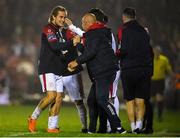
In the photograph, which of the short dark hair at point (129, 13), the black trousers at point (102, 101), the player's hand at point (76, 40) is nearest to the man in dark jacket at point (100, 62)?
the black trousers at point (102, 101)

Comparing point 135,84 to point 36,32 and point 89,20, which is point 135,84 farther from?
point 36,32

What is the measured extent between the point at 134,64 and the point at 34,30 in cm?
2032

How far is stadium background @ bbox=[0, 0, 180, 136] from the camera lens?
97.9ft

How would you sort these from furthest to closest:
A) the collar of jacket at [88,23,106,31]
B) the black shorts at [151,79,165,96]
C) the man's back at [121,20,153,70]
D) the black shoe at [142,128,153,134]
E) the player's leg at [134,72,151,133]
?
1. the black shorts at [151,79,165,96]
2. the black shoe at [142,128,153,134]
3. the player's leg at [134,72,151,133]
4. the man's back at [121,20,153,70]
5. the collar of jacket at [88,23,106,31]

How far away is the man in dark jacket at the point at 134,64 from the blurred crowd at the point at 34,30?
12906 millimetres

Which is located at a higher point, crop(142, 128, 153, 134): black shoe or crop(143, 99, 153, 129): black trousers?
crop(143, 99, 153, 129): black trousers

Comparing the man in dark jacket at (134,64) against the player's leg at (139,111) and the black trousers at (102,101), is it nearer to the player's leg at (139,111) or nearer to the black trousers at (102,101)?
the player's leg at (139,111)

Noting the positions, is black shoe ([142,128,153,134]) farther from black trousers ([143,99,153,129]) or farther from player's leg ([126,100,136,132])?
player's leg ([126,100,136,132])

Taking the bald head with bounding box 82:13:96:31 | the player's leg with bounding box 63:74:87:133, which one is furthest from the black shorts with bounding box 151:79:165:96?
the bald head with bounding box 82:13:96:31

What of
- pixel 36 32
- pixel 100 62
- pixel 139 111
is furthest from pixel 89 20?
pixel 36 32

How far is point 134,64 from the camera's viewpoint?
46.0ft

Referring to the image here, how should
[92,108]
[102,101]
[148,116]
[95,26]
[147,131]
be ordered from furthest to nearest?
[148,116] < [147,131] < [92,108] < [95,26] < [102,101]

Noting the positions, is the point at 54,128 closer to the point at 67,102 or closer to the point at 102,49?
the point at 102,49

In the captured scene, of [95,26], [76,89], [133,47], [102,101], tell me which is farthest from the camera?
[76,89]
